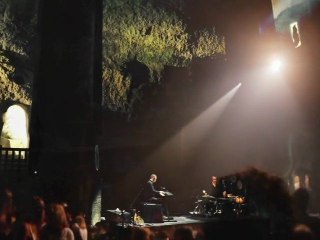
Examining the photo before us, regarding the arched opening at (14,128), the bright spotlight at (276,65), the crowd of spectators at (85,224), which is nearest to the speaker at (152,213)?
the crowd of spectators at (85,224)

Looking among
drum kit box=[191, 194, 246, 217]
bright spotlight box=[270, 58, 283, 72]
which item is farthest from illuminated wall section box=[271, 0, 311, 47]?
drum kit box=[191, 194, 246, 217]

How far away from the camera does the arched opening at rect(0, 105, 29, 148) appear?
15.2 metres

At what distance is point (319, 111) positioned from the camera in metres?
17.1

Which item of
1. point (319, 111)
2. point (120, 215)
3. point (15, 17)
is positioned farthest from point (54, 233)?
point (319, 111)

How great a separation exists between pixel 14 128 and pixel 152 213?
7.79 m

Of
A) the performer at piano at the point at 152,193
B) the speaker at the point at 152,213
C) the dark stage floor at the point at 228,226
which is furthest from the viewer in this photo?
the performer at piano at the point at 152,193

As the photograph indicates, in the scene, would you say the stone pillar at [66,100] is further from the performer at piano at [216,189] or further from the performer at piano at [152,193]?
the performer at piano at [216,189]

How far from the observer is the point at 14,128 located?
50.6 feet

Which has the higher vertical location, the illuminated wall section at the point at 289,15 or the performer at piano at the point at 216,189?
the illuminated wall section at the point at 289,15

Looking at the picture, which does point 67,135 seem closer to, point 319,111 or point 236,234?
point 236,234

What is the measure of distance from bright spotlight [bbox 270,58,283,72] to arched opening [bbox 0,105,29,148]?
1290 cm

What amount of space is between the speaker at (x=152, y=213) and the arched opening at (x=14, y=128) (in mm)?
7048

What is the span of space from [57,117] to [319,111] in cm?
1241

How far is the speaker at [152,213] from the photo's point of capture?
11.5 metres
